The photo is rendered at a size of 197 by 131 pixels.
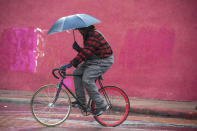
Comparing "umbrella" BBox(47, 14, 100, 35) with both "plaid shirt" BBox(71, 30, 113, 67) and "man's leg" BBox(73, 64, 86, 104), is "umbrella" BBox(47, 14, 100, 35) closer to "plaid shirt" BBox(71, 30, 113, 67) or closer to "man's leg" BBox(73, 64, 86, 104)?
"plaid shirt" BBox(71, 30, 113, 67)

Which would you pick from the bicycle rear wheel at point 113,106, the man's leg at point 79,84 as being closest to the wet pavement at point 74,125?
the bicycle rear wheel at point 113,106

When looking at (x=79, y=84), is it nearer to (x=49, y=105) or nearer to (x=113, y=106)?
(x=49, y=105)

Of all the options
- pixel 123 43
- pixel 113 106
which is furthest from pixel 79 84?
pixel 123 43

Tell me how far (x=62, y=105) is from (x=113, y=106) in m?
0.90

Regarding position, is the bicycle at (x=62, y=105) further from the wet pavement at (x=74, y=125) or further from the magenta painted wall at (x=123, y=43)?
the magenta painted wall at (x=123, y=43)

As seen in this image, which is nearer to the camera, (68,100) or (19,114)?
(68,100)

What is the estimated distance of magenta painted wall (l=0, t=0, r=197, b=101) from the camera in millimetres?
9406

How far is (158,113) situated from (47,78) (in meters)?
4.08

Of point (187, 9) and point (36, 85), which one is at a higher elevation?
point (187, 9)

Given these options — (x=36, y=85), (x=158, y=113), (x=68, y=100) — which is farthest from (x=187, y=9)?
(x=68, y=100)

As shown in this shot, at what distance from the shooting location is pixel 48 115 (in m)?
5.03

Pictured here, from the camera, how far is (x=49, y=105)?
493 centimetres

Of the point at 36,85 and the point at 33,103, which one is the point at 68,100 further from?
the point at 36,85

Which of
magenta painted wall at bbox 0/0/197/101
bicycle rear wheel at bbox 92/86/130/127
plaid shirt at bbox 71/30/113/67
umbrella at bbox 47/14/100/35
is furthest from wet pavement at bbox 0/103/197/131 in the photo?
magenta painted wall at bbox 0/0/197/101
